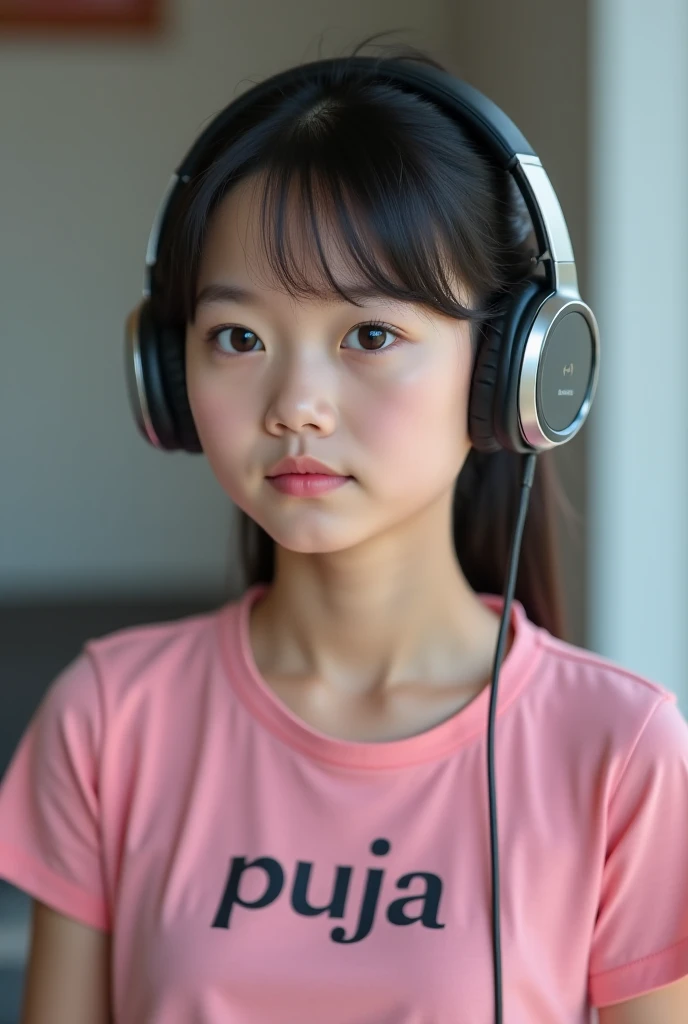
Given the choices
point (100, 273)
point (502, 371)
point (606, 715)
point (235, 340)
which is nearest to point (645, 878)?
point (606, 715)

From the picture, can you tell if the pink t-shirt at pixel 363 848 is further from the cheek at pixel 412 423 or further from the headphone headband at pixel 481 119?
the headphone headband at pixel 481 119

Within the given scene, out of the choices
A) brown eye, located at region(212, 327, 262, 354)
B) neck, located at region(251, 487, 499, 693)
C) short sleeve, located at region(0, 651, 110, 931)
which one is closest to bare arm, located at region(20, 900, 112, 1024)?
short sleeve, located at region(0, 651, 110, 931)

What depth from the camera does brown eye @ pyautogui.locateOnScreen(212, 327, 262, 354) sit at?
0.85 metres

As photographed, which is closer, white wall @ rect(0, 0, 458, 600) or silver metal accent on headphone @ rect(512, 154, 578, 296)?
silver metal accent on headphone @ rect(512, 154, 578, 296)

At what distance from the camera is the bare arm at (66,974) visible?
0.93 metres

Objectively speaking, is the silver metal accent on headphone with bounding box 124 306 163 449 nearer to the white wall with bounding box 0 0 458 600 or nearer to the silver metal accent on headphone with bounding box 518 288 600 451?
the silver metal accent on headphone with bounding box 518 288 600 451

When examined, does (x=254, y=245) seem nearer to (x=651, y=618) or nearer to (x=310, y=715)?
(x=310, y=715)

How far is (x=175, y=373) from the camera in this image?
0.94 metres

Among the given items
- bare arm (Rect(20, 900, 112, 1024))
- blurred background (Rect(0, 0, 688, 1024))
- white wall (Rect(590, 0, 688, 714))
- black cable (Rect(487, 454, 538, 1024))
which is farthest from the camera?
blurred background (Rect(0, 0, 688, 1024))

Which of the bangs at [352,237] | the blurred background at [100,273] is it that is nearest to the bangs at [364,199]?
the bangs at [352,237]

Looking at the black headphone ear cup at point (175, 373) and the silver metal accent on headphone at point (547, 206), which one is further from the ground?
the silver metal accent on headphone at point (547, 206)

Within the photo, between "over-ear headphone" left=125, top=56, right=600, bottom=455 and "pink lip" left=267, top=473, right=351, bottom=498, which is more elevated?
"over-ear headphone" left=125, top=56, right=600, bottom=455

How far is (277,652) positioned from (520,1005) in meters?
0.35

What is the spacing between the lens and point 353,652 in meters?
0.98
